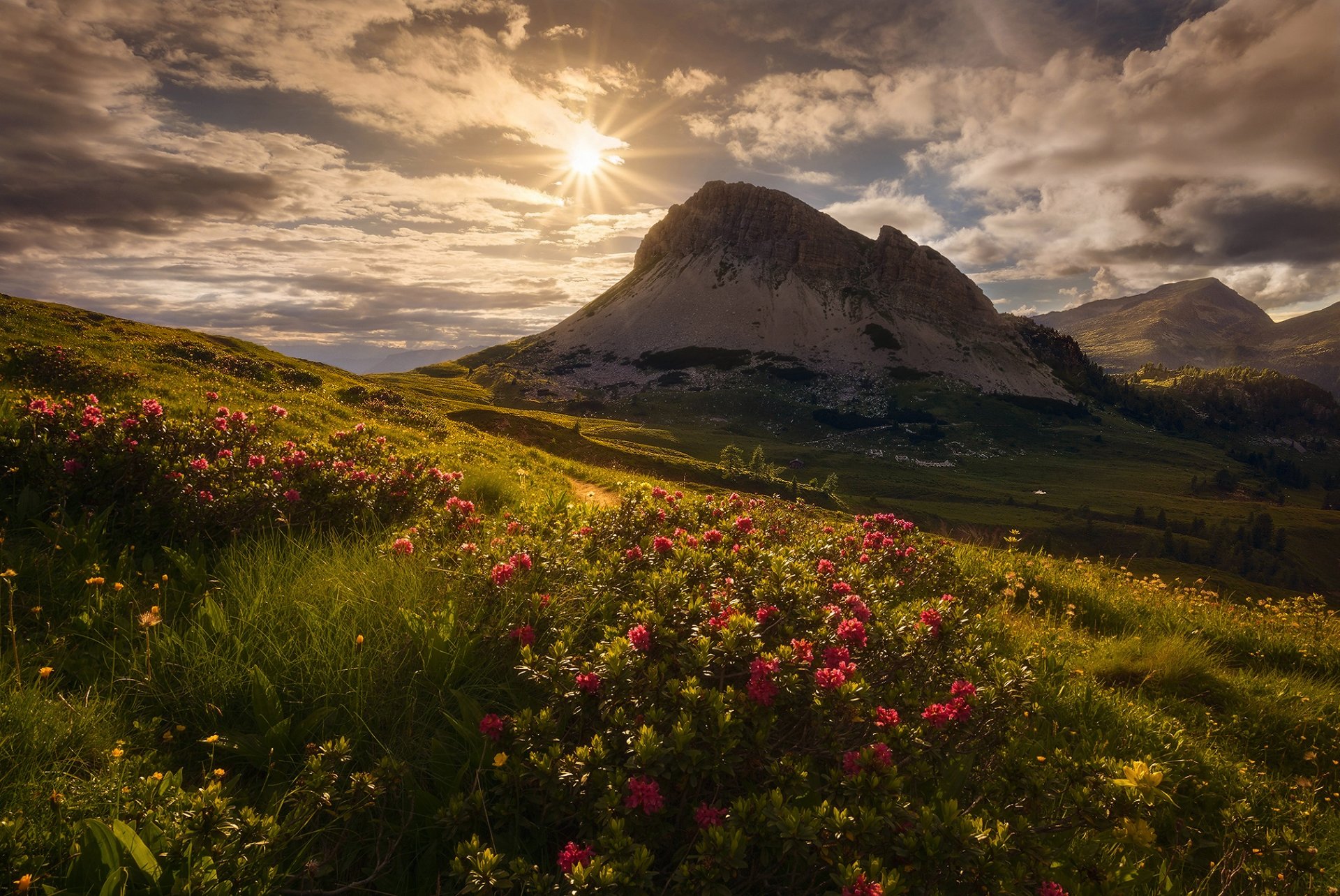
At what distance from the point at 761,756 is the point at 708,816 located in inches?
19.0

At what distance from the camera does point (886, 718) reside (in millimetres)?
3566

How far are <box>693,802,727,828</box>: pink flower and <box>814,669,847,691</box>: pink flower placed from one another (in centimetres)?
91

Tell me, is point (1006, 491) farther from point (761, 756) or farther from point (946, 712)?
point (761, 756)

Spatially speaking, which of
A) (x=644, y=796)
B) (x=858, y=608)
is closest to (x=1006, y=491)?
(x=858, y=608)

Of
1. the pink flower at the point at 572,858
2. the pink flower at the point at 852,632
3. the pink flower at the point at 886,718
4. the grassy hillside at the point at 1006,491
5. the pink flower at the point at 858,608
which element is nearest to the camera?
the pink flower at the point at 572,858

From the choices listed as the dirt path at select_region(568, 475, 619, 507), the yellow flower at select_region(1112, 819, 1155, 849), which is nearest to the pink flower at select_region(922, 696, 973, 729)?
the yellow flower at select_region(1112, 819, 1155, 849)

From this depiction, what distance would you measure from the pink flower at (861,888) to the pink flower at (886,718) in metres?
0.98

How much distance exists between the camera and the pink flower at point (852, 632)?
4.24 m

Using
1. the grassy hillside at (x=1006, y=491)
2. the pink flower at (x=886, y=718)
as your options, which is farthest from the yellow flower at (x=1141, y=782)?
the grassy hillside at (x=1006, y=491)

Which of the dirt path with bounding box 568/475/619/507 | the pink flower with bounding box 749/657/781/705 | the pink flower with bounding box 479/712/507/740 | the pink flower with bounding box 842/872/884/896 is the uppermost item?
the pink flower with bounding box 749/657/781/705

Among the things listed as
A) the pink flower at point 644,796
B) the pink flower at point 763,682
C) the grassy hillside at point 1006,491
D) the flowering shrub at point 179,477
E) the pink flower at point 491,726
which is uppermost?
the flowering shrub at point 179,477

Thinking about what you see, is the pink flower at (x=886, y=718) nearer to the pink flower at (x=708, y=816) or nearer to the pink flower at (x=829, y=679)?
the pink flower at (x=829, y=679)

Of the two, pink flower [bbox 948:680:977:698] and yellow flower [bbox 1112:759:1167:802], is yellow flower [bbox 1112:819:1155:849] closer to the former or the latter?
yellow flower [bbox 1112:759:1167:802]

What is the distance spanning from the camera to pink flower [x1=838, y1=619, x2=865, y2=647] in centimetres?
424
